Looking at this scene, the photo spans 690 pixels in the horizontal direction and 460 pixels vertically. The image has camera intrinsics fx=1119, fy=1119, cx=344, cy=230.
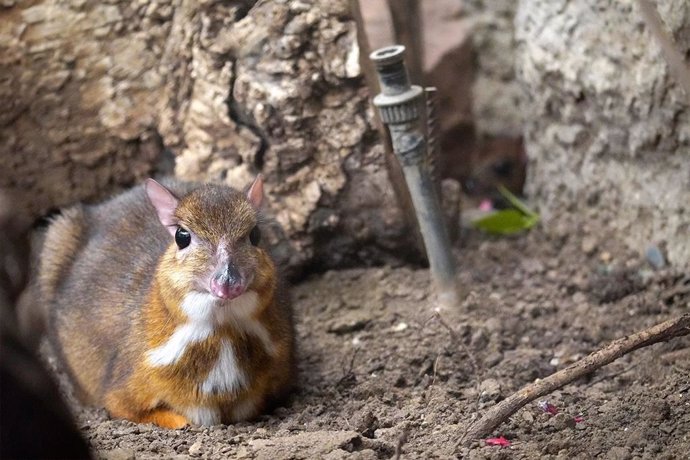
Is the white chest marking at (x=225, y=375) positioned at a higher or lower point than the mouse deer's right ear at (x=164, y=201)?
lower

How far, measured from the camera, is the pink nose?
14.0ft

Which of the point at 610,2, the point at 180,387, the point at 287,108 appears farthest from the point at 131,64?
the point at 610,2

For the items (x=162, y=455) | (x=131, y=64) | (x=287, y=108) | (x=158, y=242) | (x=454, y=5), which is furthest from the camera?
(x=454, y=5)

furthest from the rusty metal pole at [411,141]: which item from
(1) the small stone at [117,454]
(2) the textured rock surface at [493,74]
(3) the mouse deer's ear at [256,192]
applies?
(2) the textured rock surface at [493,74]

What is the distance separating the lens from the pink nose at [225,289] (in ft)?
14.0

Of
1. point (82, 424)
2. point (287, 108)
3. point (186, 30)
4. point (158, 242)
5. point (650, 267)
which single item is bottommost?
point (650, 267)

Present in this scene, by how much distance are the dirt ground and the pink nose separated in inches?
21.6

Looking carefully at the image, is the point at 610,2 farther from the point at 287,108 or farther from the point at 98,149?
the point at 98,149

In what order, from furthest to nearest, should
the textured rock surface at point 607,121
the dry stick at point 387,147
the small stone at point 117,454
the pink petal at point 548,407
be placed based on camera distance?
the dry stick at point 387,147 → the textured rock surface at point 607,121 → the pink petal at point 548,407 → the small stone at point 117,454

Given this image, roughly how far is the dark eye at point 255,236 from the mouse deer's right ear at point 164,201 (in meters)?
0.33

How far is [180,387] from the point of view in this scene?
4.65 meters

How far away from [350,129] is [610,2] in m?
1.45

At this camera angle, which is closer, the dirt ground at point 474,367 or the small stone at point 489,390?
the dirt ground at point 474,367

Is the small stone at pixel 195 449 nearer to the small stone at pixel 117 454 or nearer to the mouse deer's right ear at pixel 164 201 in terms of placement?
the small stone at pixel 117 454
